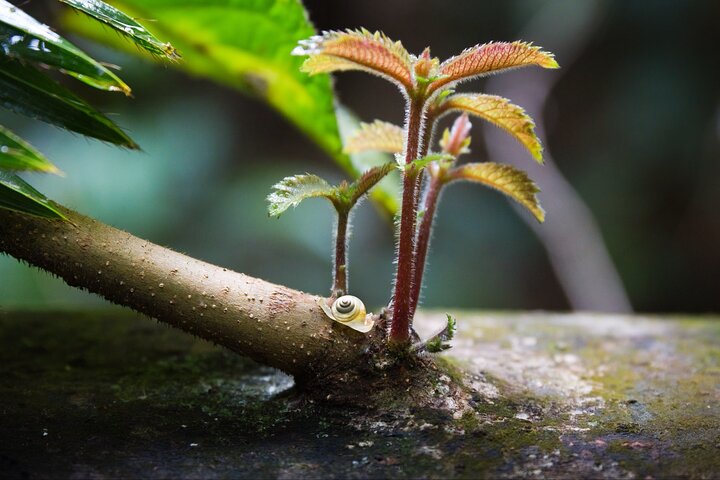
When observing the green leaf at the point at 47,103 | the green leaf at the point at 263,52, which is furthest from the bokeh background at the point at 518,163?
the green leaf at the point at 47,103

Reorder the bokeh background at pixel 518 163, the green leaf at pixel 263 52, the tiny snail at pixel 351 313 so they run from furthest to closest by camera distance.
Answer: the bokeh background at pixel 518 163, the green leaf at pixel 263 52, the tiny snail at pixel 351 313

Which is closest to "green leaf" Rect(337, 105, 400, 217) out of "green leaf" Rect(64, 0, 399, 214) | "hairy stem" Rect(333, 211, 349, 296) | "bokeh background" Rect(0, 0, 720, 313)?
"green leaf" Rect(64, 0, 399, 214)

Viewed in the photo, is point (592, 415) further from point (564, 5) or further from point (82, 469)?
point (564, 5)

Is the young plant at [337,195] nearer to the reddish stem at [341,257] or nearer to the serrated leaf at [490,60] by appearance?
the reddish stem at [341,257]

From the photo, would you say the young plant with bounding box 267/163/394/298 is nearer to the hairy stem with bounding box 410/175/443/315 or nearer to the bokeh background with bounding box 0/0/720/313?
the hairy stem with bounding box 410/175/443/315

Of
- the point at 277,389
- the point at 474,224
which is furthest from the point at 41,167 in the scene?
the point at 474,224

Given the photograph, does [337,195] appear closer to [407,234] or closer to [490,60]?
[407,234]
